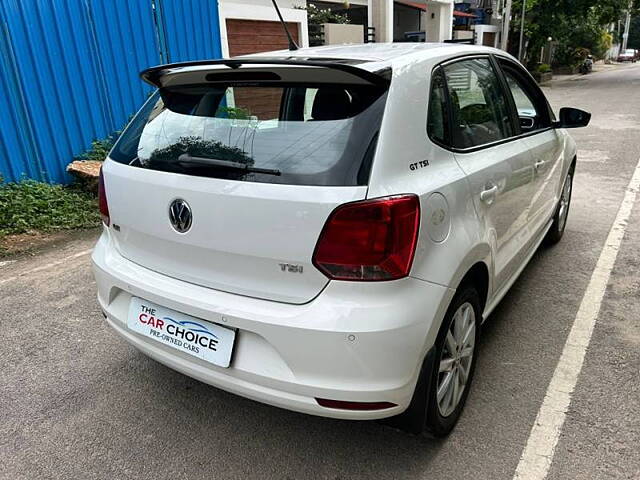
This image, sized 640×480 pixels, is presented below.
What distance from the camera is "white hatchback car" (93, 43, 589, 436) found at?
1.83 m

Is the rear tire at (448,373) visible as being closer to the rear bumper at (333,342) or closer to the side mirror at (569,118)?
the rear bumper at (333,342)

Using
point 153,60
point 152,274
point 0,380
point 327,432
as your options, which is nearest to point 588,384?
point 327,432

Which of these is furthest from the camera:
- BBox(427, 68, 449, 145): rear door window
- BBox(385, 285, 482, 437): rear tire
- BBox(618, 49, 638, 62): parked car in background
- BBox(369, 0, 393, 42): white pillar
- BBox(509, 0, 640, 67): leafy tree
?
BBox(618, 49, 638, 62): parked car in background

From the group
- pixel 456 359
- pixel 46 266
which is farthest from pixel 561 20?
pixel 456 359

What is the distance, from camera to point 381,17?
1565 centimetres

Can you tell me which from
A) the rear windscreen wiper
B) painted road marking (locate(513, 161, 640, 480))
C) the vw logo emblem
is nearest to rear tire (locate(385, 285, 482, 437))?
painted road marking (locate(513, 161, 640, 480))

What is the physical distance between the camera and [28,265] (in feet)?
14.9

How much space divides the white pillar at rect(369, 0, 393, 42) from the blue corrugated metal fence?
372 inches

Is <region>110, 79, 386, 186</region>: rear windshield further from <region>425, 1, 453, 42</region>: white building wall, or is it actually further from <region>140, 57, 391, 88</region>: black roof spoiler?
<region>425, 1, 453, 42</region>: white building wall

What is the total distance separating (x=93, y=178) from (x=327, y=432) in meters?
4.68

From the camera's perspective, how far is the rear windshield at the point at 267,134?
1.87 metres

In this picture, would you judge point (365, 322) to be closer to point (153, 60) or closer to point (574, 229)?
point (574, 229)

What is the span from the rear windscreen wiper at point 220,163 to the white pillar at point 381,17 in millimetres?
14765

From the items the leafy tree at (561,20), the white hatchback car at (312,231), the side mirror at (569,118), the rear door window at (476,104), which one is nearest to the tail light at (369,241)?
the white hatchback car at (312,231)
